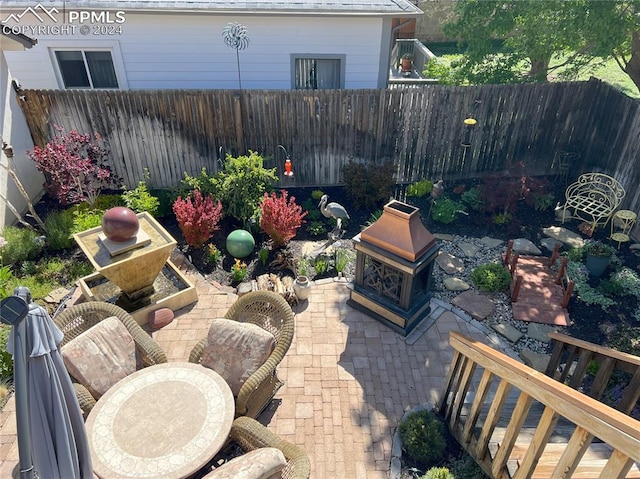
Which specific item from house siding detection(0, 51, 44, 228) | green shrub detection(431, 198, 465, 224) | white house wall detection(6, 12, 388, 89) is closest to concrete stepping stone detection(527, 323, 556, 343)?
green shrub detection(431, 198, 465, 224)

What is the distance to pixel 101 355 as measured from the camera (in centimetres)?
492

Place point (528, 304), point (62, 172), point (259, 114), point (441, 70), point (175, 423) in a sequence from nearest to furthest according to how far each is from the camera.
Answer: point (175, 423) → point (528, 304) → point (62, 172) → point (259, 114) → point (441, 70)

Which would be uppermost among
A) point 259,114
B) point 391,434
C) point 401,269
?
point 259,114

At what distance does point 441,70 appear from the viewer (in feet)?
49.3

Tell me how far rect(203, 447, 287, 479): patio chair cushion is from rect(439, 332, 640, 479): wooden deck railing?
6.58ft

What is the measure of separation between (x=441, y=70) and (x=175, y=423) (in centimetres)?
1410

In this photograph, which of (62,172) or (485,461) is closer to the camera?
(485,461)

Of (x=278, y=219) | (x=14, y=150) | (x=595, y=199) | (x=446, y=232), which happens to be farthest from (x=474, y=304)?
(x=14, y=150)

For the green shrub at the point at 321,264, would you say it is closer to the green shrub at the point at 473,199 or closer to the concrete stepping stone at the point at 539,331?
the concrete stepping stone at the point at 539,331

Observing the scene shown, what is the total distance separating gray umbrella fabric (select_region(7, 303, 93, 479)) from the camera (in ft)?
9.73

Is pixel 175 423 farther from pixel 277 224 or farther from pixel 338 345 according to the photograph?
pixel 277 224

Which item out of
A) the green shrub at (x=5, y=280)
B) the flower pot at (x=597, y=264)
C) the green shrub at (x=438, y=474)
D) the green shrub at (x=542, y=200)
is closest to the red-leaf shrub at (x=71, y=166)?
the green shrub at (x=5, y=280)

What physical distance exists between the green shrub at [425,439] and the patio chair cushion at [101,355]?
3201 mm

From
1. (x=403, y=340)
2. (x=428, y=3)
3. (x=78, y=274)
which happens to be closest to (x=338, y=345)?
(x=403, y=340)
